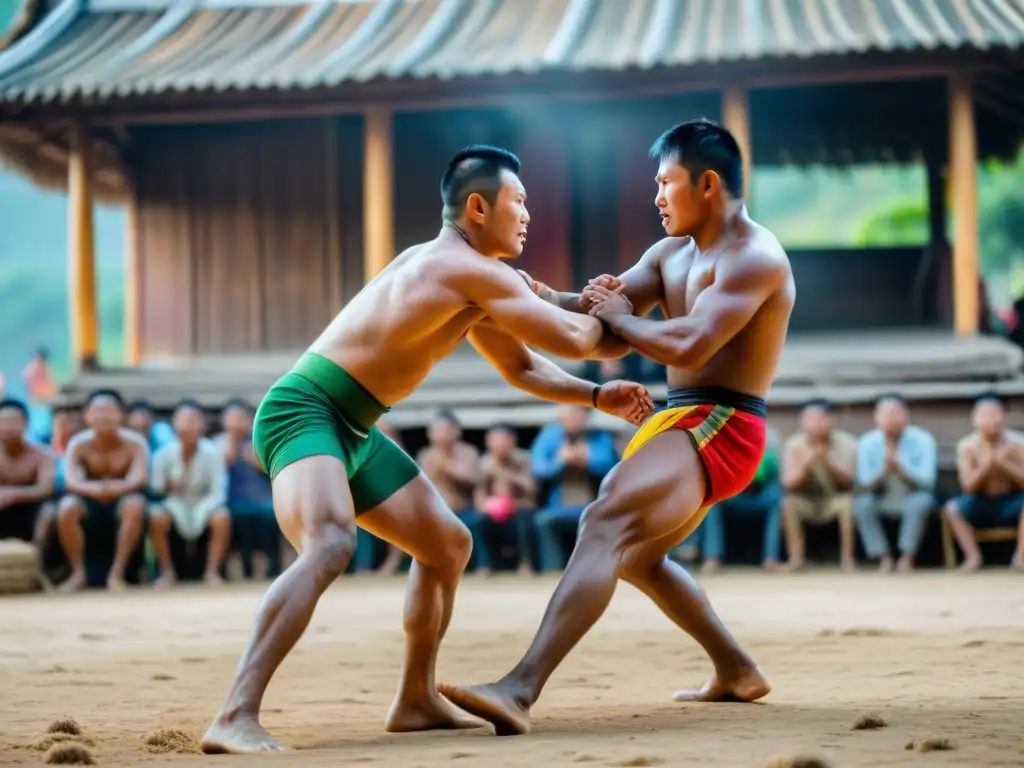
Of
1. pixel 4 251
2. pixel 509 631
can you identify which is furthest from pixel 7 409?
pixel 4 251

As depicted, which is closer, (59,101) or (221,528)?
(221,528)

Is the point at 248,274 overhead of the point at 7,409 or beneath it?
overhead

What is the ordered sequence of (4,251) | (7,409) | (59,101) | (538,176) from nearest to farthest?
(7,409)
(59,101)
(538,176)
(4,251)

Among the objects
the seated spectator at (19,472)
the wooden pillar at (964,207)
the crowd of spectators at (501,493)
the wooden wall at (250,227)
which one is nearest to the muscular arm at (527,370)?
the crowd of spectators at (501,493)

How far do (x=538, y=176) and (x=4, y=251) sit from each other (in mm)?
31864

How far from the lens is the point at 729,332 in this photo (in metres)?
4.39

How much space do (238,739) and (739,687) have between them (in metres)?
1.66

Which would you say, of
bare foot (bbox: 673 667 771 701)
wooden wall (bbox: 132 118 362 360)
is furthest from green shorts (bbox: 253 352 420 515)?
wooden wall (bbox: 132 118 362 360)

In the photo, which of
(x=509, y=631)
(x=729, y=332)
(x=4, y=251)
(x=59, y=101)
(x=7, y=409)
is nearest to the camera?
(x=729, y=332)

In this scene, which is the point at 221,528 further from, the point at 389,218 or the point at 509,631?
the point at 509,631

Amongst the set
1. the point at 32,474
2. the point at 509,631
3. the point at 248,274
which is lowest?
the point at 509,631

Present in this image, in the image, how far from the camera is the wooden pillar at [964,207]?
1173 cm

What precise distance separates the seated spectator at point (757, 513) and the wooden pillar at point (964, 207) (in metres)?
2.28

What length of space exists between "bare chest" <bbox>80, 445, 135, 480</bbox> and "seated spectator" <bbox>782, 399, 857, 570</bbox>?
4765 mm
